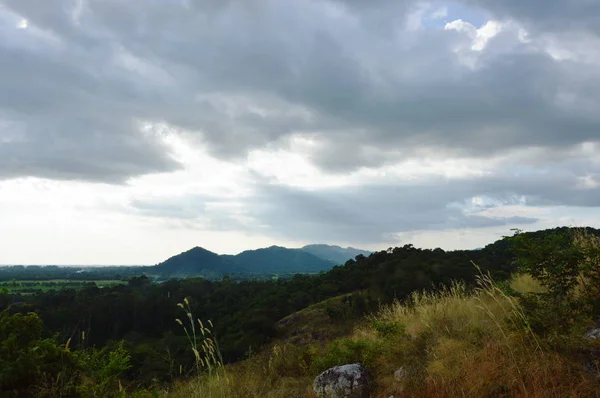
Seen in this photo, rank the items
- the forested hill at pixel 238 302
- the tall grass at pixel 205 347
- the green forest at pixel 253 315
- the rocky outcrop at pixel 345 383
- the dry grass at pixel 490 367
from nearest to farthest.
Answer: the dry grass at pixel 490 367 → the green forest at pixel 253 315 → the tall grass at pixel 205 347 → the rocky outcrop at pixel 345 383 → the forested hill at pixel 238 302

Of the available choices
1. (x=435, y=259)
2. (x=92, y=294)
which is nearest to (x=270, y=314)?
(x=435, y=259)

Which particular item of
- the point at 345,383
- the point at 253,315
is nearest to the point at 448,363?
the point at 345,383

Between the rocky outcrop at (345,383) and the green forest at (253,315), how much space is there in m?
0.31

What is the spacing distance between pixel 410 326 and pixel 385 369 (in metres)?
2.07

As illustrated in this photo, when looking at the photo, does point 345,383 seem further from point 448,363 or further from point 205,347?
point 205,347

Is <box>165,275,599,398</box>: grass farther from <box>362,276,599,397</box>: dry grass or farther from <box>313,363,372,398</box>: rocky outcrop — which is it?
<box>313,363,372,398</box>: rocky outcrop

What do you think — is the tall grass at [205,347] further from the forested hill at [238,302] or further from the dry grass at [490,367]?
the forested hill at [238,302]

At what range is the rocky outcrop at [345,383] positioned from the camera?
565 centimetres

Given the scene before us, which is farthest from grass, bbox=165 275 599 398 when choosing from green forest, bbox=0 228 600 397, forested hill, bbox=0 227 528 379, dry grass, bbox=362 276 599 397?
forested hill, bbox=0 227 528 379

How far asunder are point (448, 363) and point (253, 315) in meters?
48.2

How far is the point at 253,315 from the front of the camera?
5038cm

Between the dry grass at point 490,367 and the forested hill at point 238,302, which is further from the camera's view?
the forested hill at point 238,302

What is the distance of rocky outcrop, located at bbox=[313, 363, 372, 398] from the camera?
5.65 metres

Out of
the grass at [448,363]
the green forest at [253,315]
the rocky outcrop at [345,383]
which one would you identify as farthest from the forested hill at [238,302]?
the rocky outcrop at [345,383]
